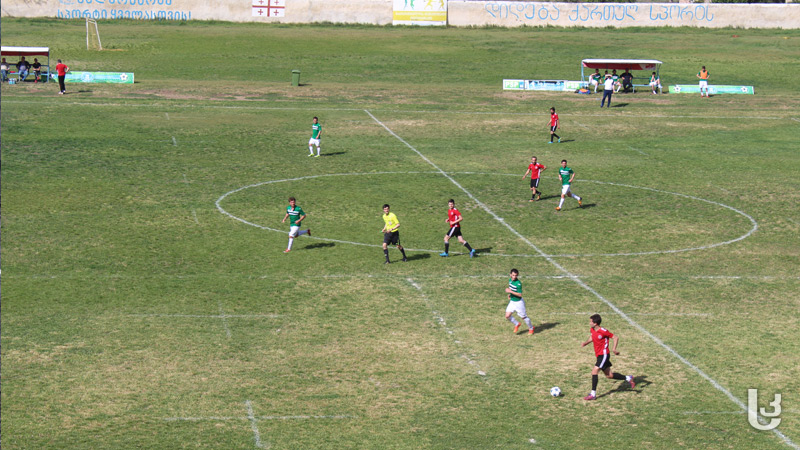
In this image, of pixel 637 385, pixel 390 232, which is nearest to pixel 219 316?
pixel 390 232

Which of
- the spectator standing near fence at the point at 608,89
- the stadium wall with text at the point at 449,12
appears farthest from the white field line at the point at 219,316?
the stadium wall with text at the point at 449,12

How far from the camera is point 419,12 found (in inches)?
3952

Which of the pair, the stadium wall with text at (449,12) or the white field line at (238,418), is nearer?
the white field line at (238,418)

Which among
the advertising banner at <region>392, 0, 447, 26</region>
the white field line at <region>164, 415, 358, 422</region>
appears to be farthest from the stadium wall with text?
the white field line at <region>164, 415, 358, 422</region>

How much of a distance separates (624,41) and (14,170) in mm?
67756

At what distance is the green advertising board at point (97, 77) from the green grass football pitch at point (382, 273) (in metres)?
4.01

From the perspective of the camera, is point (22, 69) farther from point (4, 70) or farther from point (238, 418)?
point (238, 418)

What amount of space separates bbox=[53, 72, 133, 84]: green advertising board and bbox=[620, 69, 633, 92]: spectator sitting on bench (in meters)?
40.0

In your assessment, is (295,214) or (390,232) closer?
(390,232)

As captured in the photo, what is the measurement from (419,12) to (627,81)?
32.6 meters

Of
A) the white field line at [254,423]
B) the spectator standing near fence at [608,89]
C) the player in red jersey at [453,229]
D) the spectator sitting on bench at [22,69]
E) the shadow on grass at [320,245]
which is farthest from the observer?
the spectator sitting on bench at [22,69]

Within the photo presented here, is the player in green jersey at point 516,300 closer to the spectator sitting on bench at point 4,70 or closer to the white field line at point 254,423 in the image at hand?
the white field line at point 254,423

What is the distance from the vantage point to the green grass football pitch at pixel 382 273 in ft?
67.9

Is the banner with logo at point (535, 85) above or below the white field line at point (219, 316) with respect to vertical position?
above
